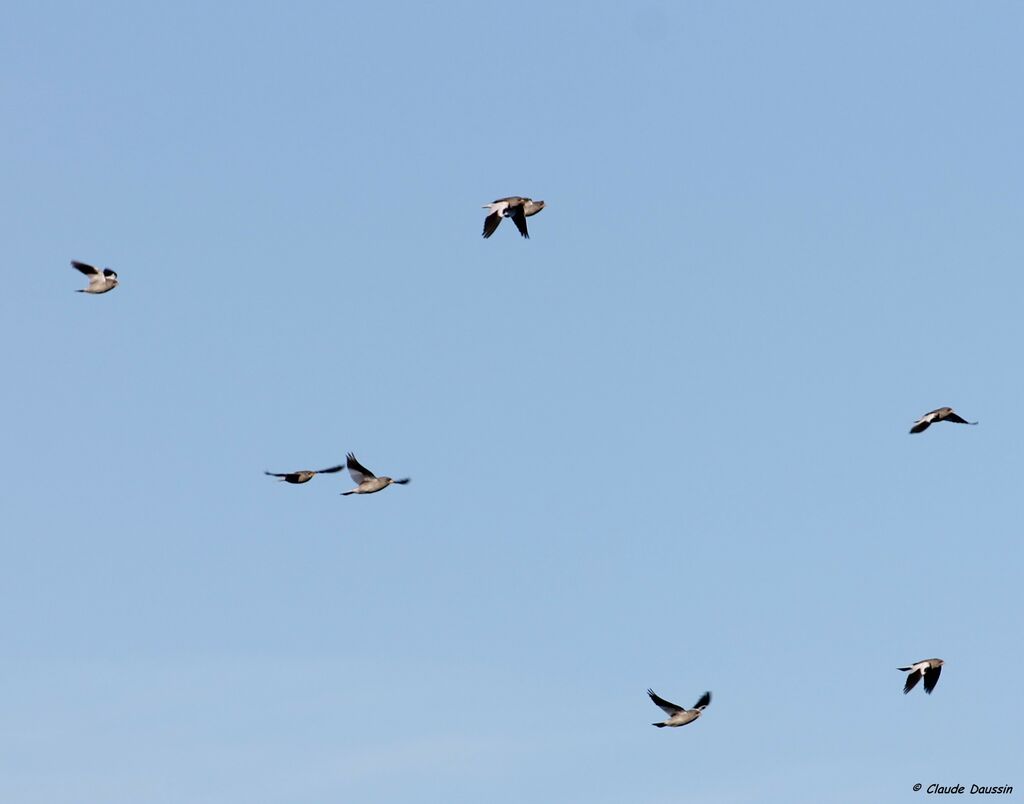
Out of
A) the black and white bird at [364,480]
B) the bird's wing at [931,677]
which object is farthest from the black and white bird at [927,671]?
the black and white bird at [364,480]

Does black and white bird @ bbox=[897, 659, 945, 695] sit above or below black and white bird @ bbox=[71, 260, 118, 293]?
below

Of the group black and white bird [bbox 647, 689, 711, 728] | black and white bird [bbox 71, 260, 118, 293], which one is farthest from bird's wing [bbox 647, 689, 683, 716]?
black and white bird [bbox 71, 260, 118, 293]

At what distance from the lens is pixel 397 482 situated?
77938 mm

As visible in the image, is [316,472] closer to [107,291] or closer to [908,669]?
[107,291]

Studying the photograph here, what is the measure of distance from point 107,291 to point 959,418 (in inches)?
1410

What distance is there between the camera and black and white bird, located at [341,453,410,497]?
257 ft

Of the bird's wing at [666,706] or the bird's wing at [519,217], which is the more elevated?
the bird's wing at [519,217]

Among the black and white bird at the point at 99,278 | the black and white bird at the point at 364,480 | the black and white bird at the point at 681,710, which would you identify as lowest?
the black and white bird at the point at 681,710

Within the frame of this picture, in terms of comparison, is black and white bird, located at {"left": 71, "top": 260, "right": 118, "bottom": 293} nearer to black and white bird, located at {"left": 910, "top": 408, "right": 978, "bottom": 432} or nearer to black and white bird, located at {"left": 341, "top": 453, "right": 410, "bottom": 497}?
black and white bird, located at {"left": 341, "top": 453, "right": 410, "bottom": 497}

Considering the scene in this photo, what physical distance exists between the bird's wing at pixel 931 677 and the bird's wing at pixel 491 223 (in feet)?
82.3

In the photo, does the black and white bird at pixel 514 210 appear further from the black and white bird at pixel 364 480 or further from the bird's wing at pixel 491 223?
the black and white bird at pixel 364 480

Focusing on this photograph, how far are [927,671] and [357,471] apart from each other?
24324 millimetres

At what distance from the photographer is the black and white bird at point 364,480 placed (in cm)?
7838

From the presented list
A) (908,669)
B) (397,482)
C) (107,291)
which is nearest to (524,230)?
(397,482)
